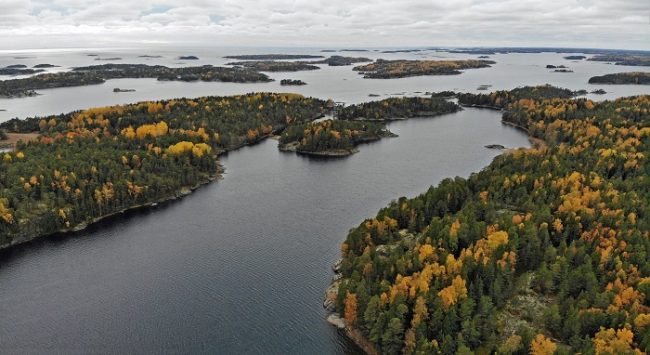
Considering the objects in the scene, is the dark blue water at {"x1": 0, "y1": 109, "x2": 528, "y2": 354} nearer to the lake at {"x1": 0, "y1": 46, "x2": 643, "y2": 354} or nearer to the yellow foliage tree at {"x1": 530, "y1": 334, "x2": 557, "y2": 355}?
the lake at {"x1": 0, "y1": 46, "x2": 643, "y2": 354}

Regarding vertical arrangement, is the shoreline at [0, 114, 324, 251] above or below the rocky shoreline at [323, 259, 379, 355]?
above

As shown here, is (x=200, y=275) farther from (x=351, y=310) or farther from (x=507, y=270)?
(x=507, y=270)

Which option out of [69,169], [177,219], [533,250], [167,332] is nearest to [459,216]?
[533,250]

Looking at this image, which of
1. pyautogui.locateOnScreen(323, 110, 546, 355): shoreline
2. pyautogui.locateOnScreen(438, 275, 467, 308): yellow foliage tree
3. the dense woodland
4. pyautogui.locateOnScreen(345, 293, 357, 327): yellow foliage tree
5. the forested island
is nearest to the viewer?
the dense woodland

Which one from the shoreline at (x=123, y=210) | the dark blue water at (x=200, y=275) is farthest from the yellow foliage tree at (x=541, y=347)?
the shoreline at (x=123, y=210)

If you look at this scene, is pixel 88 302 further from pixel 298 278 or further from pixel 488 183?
pixel 488 183

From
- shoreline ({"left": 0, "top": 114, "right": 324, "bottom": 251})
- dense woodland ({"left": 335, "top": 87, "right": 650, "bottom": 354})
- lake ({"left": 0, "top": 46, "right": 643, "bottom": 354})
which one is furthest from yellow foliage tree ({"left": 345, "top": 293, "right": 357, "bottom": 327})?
shoreline ({"left": 0, "top": 114, "right": 324, "bottom": 251})
